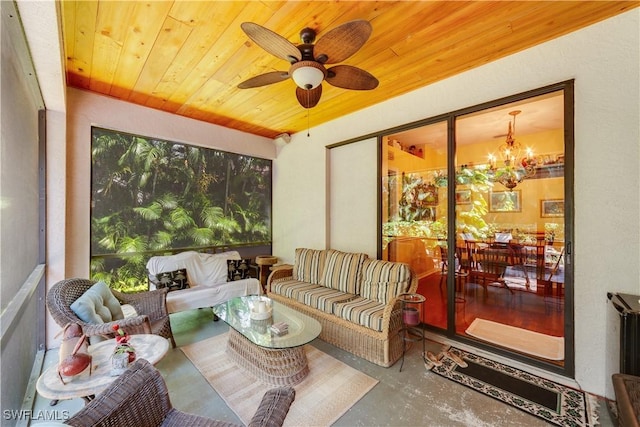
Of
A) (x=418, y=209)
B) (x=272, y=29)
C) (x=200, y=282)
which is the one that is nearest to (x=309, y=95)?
(x=272, y=29)

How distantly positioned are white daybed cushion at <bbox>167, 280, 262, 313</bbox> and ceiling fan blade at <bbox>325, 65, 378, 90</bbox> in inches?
110

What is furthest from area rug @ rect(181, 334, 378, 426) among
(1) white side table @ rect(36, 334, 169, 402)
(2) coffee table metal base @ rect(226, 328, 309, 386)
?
(1) white side table @ rect(36, 334, 169, 402)

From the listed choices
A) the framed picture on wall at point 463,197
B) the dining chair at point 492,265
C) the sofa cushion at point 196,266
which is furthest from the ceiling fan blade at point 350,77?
the sofa cushion at point 196,266

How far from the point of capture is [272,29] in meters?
2.09

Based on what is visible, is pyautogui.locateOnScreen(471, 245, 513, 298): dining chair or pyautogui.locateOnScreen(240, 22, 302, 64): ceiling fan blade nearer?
pyautogui.locateOnScreen(240, 22, 302, 64): ceiling fan blade

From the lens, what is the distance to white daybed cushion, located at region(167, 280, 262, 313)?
10.00 feet

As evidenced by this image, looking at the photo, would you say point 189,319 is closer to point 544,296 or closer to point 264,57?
point 264,57

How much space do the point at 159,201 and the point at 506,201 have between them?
5038mm

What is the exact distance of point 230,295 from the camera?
3508mm

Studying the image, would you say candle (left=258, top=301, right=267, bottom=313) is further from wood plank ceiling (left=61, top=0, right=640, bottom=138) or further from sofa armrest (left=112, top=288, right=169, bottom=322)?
wood plank ceiling (left=61, top=0, right=640, bottom=138)

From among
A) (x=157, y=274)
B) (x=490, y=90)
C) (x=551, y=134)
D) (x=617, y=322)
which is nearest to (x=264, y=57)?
(x=490, y=90)

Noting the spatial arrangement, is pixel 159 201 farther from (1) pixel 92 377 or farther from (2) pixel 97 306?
(1) pixel 92 377

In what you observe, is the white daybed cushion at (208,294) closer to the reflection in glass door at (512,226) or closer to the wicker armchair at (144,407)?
the wicker armchair at (144,407)

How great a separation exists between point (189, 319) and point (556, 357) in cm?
402
